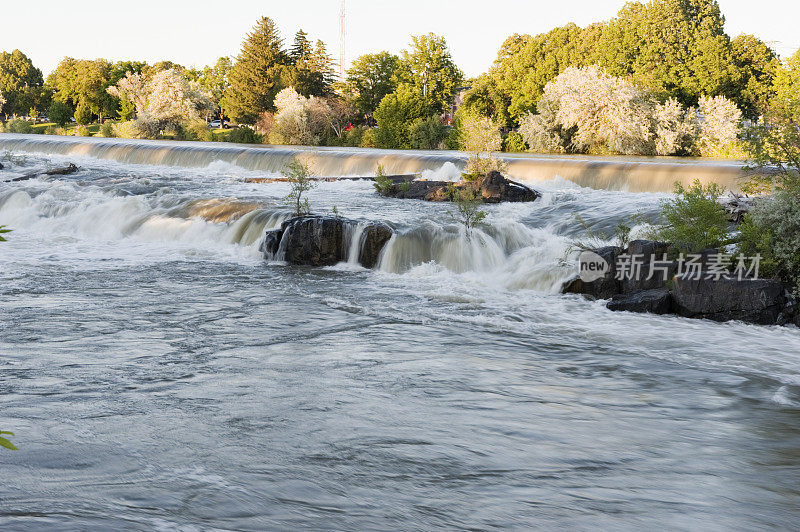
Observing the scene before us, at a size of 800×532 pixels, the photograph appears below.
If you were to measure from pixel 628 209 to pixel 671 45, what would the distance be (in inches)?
1505

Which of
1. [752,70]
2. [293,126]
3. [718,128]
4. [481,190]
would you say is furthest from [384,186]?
[752,70]

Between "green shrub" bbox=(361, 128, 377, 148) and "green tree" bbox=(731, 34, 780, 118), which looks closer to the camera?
"green shrub" bbox=(361, 128, 377, 148)

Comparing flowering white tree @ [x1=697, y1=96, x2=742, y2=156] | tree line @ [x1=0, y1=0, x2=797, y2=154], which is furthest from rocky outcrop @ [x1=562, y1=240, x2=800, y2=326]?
flowering white tree @ [x1=697, y1=96, x2=742, y2=156]

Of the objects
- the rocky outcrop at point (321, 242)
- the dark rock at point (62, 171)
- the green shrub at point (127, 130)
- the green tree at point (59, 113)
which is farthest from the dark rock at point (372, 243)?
the green tree at point (59, 113)

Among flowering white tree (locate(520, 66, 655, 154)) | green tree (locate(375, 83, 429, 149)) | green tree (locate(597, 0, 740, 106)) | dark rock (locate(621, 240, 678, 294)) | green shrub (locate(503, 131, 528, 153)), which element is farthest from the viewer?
green tree (locate(597, 0, 740, 106))

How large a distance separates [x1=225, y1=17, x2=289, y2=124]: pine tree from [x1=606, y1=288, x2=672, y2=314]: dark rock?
175 ft

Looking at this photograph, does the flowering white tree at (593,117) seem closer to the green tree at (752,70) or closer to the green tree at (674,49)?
the green tree at (674,49)

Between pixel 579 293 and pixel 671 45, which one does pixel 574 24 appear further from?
pixel 579 293

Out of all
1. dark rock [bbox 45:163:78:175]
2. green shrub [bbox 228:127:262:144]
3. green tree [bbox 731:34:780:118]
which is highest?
green tree [bbox 731:34:780:118]

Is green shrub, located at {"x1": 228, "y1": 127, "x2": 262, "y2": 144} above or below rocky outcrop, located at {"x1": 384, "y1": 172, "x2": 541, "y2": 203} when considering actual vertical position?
above

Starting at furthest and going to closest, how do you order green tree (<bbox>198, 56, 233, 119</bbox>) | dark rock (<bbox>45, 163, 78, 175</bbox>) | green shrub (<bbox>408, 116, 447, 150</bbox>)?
green tree (<bbox>198, 56, 233, 119</bbox>)
green shrub (<bbox>408, 116, 447, 150</bbox>)
dark rock (<bbox>45, 163, 78, 175</bbox>)

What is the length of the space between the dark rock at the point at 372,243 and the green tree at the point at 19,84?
91350 mm

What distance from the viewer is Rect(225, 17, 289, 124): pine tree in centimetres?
6103

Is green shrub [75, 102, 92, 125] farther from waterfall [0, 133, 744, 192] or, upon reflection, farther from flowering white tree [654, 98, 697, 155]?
flowering white tree [654, 98, 697, 155]
